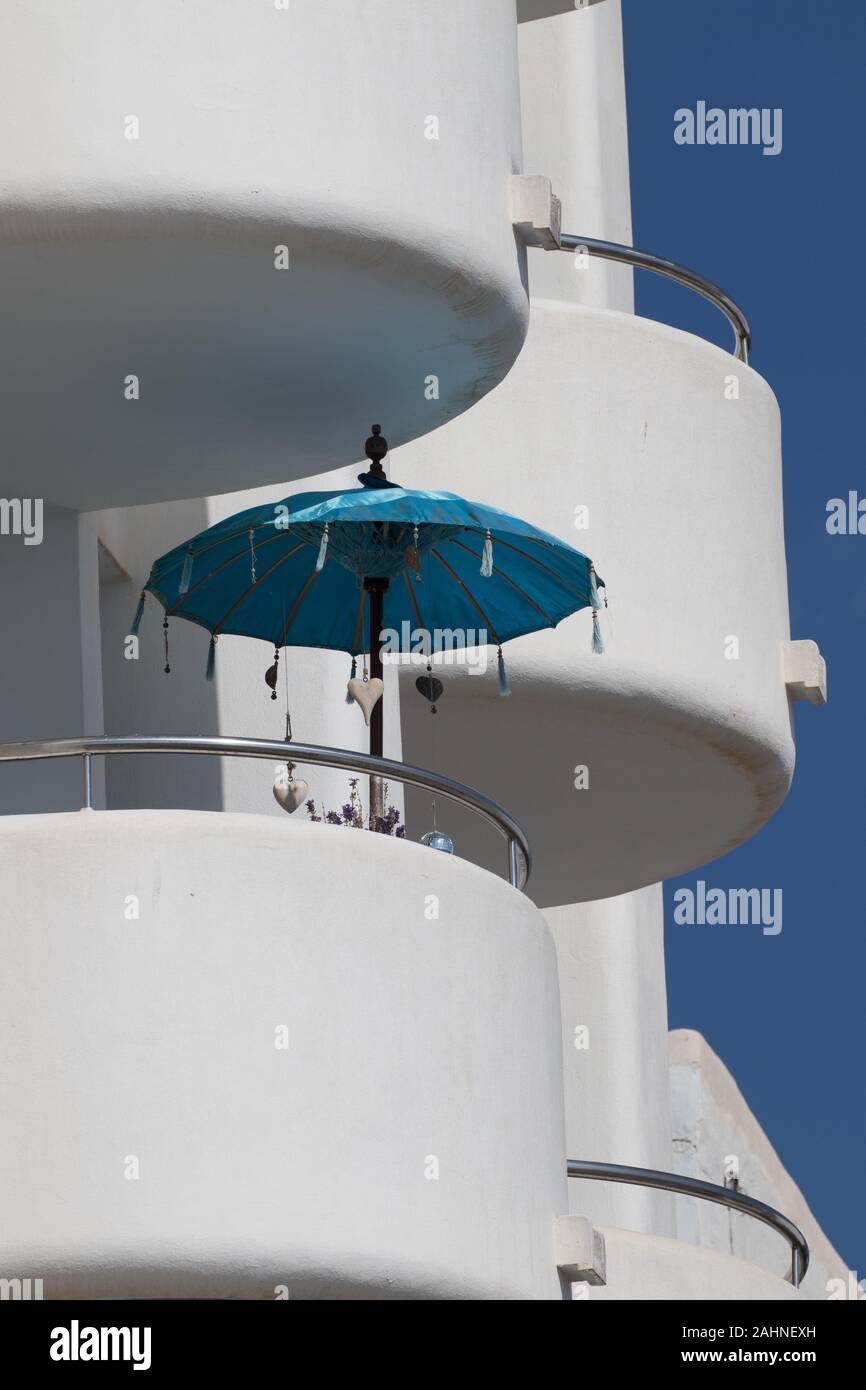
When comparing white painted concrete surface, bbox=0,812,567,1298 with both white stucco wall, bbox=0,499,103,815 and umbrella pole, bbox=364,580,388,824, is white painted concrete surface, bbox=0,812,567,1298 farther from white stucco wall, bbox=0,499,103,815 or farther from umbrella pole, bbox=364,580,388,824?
white stucco wall, bbox=0,499,103,815

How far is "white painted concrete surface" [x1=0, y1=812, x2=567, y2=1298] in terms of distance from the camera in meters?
13.6

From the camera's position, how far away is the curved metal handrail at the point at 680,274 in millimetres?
19609

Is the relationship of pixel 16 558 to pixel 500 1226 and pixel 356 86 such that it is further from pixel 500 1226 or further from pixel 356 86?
pixel 500 1226

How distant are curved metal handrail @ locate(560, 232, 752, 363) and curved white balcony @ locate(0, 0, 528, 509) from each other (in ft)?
9.84

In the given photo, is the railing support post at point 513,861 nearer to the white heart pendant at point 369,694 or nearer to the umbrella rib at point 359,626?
the white heart pendant at point 369,694

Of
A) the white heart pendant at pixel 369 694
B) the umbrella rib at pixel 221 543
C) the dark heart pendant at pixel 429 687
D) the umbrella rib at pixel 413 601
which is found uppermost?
the umbrella rib at pixel 221 543

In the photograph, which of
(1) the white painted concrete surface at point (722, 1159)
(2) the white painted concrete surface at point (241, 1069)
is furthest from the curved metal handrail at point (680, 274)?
(1) the white painted concrete surface at point (722, 1159)

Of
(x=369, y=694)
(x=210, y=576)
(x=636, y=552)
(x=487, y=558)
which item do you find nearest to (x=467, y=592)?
(x=487, y=558)

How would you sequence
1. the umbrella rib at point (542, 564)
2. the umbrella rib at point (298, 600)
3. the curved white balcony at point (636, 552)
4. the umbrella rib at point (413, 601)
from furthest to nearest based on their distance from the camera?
the curved white balcony at point (636, 552) → the umbrella rib at point (298, 600) → the umbrella rib at point (413, 601) → the umbrella rib at point (542, 564)

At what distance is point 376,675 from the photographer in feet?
51.1

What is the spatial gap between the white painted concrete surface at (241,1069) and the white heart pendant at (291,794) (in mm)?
1126

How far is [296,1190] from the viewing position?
13.8 metres

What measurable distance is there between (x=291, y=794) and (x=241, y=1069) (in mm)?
2094
